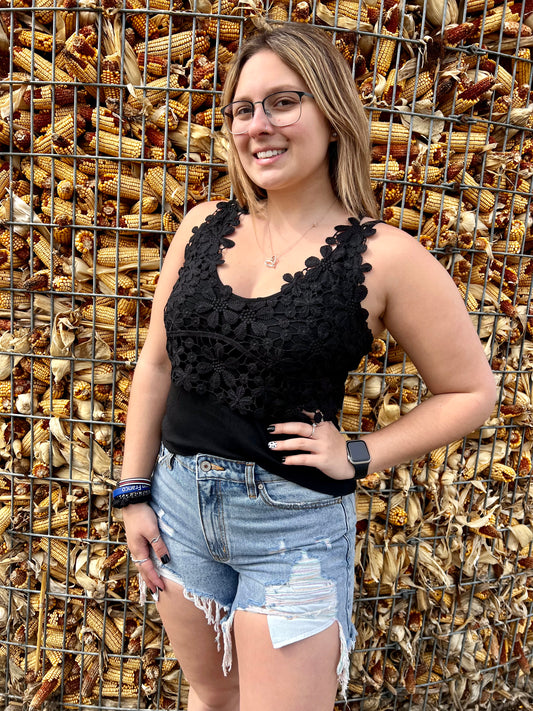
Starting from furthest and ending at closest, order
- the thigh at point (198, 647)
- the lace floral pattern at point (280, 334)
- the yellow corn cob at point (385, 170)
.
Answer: the yellow corn cob at point (385, 170), the thigh at point (198, 647), the lace floral pattern at point (280, 334)

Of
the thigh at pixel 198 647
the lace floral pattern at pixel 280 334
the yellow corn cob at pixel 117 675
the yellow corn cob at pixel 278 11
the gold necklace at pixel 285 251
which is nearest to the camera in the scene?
the lace floral pattern at pixel 280 334

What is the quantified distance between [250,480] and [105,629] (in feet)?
4.24

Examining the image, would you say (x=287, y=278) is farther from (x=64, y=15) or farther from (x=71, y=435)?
(x=64, y=15)

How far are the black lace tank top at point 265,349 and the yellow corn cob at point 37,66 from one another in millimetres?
1027

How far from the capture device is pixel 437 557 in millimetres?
2082

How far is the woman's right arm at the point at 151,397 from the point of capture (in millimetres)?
1317

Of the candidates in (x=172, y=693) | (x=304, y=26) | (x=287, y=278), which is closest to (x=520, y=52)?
(x=304, y=26)

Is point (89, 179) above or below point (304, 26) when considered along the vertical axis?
below

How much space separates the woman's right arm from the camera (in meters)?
1.32

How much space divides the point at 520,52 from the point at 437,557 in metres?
1.89

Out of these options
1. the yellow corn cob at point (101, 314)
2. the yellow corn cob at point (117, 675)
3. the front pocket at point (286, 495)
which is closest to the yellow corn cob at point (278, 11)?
the yellow corn cob at point (101, 314)

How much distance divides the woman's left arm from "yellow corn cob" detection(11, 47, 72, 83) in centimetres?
129

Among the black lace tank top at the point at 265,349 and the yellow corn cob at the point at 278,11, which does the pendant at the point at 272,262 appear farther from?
the yellow corn cob at the point at 278,11

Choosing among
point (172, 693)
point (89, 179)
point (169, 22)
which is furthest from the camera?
point (172, 693)
